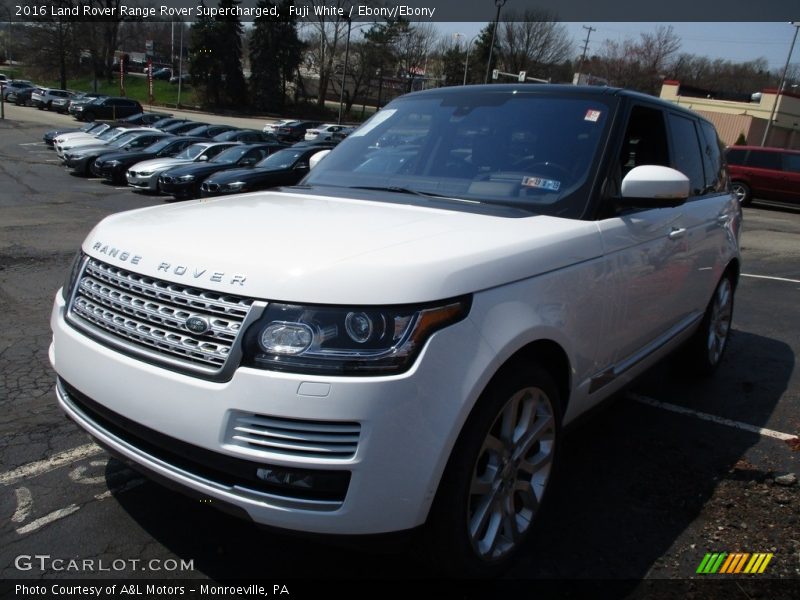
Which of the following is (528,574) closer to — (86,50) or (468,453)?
(468,453)

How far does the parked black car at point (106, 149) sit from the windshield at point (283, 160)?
7.48 meters

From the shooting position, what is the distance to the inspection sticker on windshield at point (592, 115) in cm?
324

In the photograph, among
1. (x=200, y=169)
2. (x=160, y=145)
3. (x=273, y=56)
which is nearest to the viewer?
(x=200, y=169)

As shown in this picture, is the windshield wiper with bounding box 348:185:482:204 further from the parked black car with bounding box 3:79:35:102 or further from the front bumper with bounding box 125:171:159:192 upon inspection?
the parked black car with bounding box 3:79:35:102

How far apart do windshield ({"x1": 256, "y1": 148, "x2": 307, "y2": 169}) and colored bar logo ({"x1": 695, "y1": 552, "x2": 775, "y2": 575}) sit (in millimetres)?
13260

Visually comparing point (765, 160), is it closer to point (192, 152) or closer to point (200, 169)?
point (200, 169)

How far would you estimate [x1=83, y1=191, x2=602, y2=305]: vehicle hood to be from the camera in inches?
77.9

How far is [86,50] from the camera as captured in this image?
219ft

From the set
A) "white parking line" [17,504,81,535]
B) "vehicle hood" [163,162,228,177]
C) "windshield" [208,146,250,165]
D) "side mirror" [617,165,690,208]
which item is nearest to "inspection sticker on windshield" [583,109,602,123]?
"side mirror" [617,165,690,208]

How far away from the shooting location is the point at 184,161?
1795 centimetres

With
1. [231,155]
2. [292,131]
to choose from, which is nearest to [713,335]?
[231,155]

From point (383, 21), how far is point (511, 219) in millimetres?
68974

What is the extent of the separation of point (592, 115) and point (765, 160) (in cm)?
2034

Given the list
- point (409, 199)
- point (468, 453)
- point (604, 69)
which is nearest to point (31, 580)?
point (468, 453)
